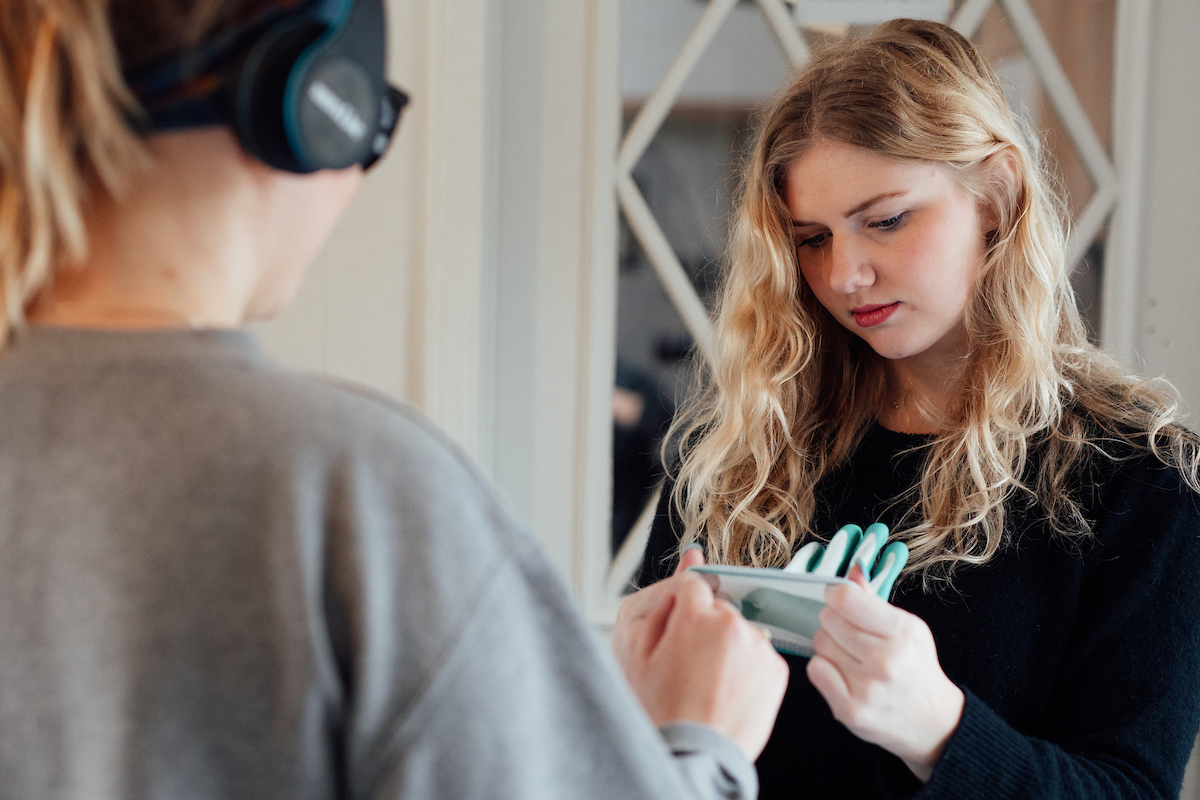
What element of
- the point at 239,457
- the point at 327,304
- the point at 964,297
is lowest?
the point at 327,304

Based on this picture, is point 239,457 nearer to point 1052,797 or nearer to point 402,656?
point 402,656

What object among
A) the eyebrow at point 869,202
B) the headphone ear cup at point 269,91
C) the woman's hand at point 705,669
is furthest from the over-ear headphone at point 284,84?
the eyebrow at point 869,202

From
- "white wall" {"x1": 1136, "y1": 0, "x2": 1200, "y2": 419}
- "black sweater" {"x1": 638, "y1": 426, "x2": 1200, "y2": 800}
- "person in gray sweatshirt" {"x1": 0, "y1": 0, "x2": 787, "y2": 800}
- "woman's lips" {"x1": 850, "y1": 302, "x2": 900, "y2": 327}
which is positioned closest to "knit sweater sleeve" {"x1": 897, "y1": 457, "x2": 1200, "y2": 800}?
"black sweater" {"x1": 638, "y1": 426, "x2": 1200, "y2": 800}

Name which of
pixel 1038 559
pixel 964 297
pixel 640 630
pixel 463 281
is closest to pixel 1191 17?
pixel 964 297

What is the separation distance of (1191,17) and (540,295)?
1.06 m

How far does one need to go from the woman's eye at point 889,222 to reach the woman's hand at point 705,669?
19.5 inches

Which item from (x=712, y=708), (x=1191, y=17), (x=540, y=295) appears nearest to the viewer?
(x=712, y=708)

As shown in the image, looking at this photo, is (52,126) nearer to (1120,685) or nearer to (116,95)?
Result: (116,95)

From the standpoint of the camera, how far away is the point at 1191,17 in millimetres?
1406

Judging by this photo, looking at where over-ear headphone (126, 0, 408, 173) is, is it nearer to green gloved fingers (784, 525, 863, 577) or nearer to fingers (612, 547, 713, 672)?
fingers (612, 547, 713, 672)

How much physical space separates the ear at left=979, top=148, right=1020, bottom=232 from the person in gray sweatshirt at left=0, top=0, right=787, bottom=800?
0.78m

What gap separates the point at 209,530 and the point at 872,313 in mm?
776

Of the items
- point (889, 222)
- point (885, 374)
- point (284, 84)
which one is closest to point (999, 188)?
point (889, 222)

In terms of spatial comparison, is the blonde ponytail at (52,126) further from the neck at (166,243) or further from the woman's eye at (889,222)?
the woman's eye at (889,222)
